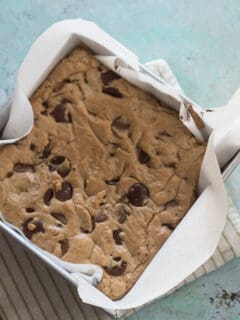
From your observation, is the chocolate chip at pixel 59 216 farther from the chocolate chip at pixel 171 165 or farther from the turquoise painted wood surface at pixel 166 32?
the turquoise painted wood surface at pixel 166 32

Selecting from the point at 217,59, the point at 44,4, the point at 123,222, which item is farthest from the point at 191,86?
the point at 123,222

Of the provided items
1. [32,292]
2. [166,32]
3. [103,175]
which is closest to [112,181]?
[103,175]

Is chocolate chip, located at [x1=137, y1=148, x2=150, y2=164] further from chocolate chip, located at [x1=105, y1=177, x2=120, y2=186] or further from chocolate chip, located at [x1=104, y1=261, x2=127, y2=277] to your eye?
chocolate chip, located at [x1=104, y1=261, x2=127, y2=277]

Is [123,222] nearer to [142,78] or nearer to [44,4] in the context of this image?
[142,78]

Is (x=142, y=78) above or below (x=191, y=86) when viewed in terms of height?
above

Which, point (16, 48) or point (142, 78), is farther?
point (16, 48)

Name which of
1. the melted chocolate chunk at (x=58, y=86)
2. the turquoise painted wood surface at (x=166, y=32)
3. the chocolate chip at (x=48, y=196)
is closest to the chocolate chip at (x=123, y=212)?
the chocolate chip at (x=48, y=196)

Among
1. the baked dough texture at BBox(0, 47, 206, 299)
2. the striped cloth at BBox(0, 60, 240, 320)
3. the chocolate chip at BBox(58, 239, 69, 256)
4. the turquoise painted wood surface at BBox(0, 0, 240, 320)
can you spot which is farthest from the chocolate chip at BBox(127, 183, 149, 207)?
the turquoise painted wood surface at BBox(0, 0, 240, 320)
